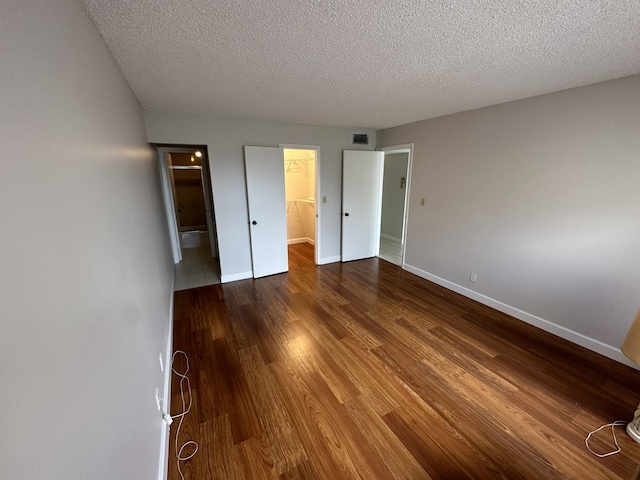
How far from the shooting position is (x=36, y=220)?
55 centimetres

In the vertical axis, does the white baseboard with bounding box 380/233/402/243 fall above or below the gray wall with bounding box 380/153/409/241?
below

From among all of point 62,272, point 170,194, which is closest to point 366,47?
point 62,272

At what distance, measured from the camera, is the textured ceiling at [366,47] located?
46.9 inches

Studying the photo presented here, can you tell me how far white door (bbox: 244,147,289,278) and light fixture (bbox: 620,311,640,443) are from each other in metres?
3.57

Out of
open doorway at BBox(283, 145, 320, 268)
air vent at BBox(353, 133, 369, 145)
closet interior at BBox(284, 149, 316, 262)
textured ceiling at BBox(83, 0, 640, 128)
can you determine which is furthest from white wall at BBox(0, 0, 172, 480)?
closet interior at BBox(284, 149, 316, 262)

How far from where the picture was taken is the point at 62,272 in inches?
25.0

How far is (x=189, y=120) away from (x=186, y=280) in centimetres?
233

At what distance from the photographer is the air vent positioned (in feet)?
14.0

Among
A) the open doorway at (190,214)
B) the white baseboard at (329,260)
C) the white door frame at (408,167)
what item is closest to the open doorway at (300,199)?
the white baseboard at (329,260)

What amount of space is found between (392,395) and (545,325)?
196 centimetres

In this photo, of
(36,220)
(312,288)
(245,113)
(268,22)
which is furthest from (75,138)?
(312,288)

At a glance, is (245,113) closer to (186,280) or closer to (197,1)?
(197,1)

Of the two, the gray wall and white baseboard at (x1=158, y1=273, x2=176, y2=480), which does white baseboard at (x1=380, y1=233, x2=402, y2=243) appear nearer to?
the gray wall

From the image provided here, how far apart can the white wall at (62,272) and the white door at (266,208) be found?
2.29 m
